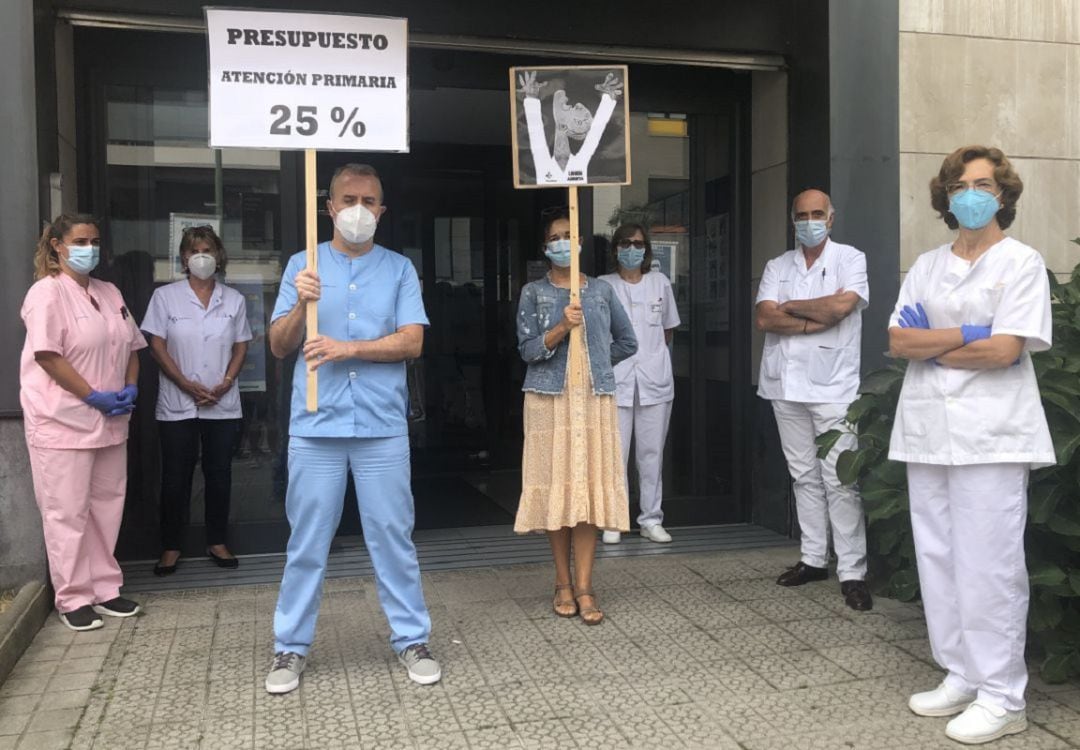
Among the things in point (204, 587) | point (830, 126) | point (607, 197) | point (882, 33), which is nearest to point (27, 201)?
point (204, 587)

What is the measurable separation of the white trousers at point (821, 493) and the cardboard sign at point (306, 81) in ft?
8.76

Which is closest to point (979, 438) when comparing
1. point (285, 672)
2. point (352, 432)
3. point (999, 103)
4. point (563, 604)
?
point (563, 604)

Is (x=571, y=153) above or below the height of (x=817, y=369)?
above

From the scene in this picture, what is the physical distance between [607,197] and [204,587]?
12.0 feet

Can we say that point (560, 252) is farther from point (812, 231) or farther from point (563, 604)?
point (563, 604)

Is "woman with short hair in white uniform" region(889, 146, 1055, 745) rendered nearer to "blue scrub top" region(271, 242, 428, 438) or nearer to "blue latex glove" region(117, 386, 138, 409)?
"blue scrub top" region(271, 242, 428, 438)

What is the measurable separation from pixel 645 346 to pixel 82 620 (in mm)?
3684

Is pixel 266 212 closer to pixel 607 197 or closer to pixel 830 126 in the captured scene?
pixel 607 197

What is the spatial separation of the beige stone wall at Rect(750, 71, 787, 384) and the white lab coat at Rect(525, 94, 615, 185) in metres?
2.06

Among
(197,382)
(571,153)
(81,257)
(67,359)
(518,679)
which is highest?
(571,153)

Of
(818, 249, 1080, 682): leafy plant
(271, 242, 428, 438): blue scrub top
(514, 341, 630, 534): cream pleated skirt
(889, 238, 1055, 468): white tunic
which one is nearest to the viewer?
(889, 238, 1055, 468): white tunic

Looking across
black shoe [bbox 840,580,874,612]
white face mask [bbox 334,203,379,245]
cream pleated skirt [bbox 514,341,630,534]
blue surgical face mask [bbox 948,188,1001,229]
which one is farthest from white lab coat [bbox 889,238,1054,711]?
white face mask [bbox 334,203,379,245]

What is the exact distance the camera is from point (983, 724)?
3439 millimetres

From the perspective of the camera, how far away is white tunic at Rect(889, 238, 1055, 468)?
3.42 m
